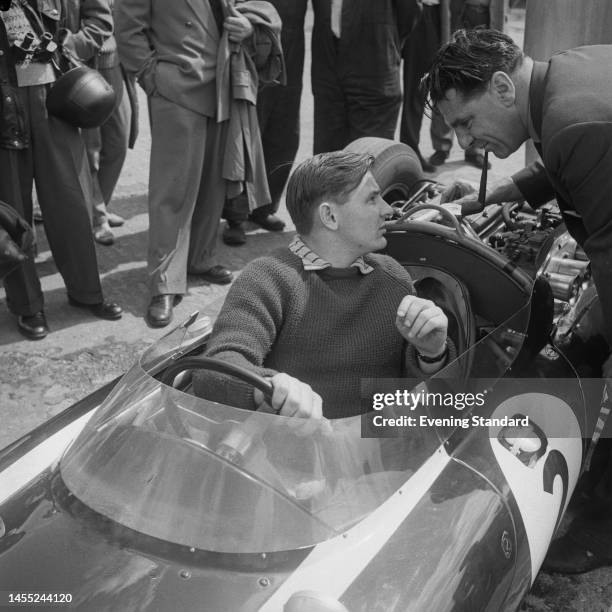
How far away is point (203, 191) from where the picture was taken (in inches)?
184

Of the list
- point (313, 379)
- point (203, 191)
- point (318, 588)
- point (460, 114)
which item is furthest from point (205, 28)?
point (318, 588)

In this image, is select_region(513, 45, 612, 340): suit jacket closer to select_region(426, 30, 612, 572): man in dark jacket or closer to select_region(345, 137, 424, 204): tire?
select_region(426, 30, 612, 572): man in dark jacket

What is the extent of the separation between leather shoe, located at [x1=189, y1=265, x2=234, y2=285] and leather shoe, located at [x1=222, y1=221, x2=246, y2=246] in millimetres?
565

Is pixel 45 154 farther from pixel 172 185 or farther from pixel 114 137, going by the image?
pixel 114 137

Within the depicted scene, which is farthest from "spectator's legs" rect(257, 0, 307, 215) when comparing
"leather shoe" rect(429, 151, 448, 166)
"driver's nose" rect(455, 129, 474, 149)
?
"driver's nose" rect(455, 129, 474, 149)

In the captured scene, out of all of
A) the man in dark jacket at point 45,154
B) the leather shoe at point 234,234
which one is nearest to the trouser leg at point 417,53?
the leather shoe at point 234,234

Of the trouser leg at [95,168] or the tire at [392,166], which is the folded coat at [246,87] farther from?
the trouser leg at [95,168]

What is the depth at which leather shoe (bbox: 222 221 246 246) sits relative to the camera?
18.0ft

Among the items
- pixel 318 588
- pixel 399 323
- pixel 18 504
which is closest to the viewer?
pixel 318 588

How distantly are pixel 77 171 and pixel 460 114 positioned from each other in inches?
86.9

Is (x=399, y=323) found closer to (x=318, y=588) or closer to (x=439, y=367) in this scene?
(x=439, y=367)

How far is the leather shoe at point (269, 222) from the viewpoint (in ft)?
18.9

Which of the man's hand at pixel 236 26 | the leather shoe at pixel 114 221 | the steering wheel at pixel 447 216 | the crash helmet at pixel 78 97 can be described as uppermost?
the man's hand at pixel 236 26

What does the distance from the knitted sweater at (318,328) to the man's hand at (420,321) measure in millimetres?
173
